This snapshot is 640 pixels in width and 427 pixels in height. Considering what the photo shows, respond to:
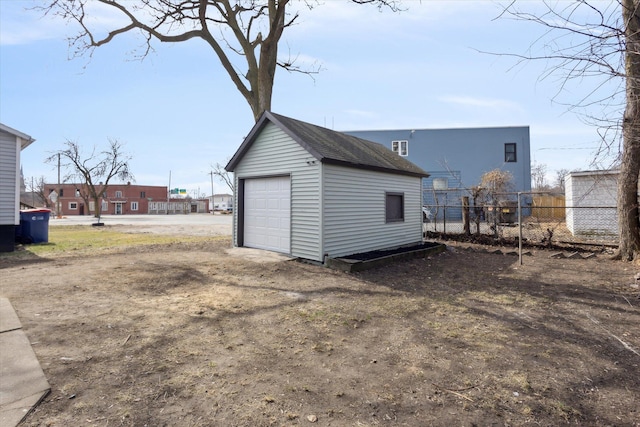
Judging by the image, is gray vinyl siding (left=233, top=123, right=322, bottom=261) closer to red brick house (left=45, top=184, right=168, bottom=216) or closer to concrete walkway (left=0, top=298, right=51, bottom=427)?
concrete walkway (left=0, top=298, right=51, bottom=427)

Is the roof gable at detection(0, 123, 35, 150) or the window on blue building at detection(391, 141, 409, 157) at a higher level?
the window on blue building at detection(391, 141, 409, 157)

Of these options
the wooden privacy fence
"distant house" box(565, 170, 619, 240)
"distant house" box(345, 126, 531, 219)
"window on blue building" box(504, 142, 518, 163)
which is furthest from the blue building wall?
"distant house" box(565, 170, 619, 240)

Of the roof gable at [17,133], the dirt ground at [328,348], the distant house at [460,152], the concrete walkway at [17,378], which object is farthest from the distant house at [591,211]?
the roof gable at [17,133]

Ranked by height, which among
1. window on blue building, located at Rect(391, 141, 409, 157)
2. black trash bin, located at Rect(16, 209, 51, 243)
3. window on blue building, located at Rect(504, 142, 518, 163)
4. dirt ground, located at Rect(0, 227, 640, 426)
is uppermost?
window on blue building, located at Rect(391, 141, 409, 157)

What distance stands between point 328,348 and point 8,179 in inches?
502

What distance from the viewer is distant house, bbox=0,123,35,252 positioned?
1088 cm

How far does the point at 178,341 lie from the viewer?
3875mm

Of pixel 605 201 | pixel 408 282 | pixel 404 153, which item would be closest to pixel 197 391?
pixel 408 282

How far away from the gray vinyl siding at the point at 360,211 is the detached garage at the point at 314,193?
25 mm

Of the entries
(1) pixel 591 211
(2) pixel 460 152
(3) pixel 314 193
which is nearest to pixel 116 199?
(2) pixel 460 152

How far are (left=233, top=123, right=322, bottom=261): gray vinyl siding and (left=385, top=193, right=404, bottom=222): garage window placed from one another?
10.7 feet

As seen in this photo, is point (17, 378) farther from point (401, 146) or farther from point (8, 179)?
point (401, 146)

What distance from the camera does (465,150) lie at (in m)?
28.4

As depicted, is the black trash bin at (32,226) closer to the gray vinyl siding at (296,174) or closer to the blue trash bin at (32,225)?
the blue trash bin at (32,225)
